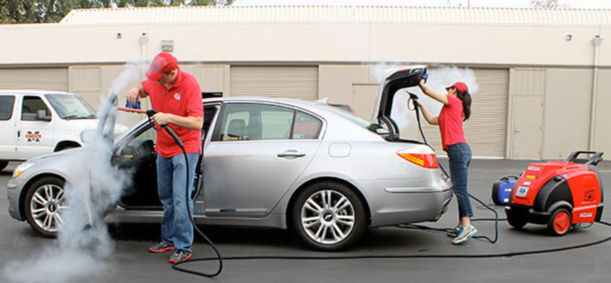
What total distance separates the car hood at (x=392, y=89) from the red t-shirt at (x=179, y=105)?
1840 millimetres

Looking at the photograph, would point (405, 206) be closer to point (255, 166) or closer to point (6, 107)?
point (255, 166)

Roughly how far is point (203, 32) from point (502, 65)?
33.3 ft

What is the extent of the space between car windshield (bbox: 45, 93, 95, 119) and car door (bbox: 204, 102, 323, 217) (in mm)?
6857

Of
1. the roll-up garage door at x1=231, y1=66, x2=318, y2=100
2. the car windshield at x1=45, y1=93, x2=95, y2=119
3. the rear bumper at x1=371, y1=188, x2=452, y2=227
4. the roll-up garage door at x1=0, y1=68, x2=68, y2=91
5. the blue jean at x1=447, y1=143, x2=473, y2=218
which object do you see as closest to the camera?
the rear bumper at x1=371, y1=188, x2=452, y2=227

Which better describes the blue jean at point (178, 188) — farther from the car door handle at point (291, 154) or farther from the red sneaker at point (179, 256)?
the car door handle at point (291, 154)

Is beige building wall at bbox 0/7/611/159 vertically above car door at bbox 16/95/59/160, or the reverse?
beige building wall at bbox 0/7/611/159

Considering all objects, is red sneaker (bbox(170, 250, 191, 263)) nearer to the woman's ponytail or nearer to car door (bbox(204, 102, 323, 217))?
car door (bbox(204, 102, 323, 217))

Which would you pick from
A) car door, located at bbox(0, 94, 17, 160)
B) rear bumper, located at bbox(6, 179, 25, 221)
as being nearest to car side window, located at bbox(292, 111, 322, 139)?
rear bumper, located at bbox(6, 179, 25, 221)

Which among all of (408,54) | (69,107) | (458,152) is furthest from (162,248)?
(408,54)

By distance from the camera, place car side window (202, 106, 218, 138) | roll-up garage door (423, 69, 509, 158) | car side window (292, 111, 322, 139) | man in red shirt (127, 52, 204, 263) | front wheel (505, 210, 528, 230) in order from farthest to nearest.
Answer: roll-up garage door (423, 69, 509, 158)
front wheel (505, 210, 528, 230)
car side window (202, 106, 218, 138)
car side window (292, 111, 322, 139)
man in red shirt (127, 52, 204, 263)

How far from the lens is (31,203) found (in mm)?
5145

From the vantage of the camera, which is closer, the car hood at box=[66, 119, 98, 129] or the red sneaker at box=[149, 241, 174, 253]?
the red sneaker at box=[149, 241, 174, 253]

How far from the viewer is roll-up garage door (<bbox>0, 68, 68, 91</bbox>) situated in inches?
719

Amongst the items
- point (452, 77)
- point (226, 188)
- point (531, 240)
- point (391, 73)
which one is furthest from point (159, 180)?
point (452, 77)
